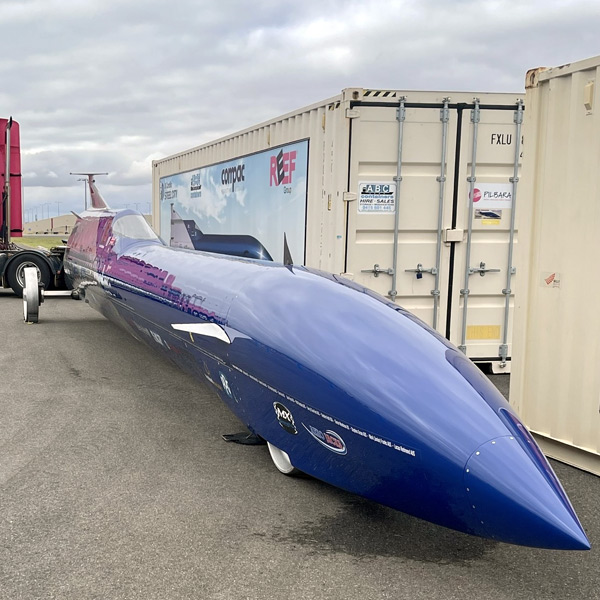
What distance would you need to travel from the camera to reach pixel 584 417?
553cm

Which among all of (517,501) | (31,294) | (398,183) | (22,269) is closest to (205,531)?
(517,501)

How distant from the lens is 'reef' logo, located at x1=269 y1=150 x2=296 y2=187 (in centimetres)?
928

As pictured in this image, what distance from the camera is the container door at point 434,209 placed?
7789 mm

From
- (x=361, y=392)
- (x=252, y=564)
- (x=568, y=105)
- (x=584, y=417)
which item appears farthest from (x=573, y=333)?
(x=252, y=564)

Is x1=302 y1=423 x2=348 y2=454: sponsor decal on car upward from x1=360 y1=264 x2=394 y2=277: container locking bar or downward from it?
downward

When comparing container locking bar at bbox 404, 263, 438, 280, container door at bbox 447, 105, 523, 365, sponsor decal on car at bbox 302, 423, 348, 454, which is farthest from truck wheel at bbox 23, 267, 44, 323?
sponsor decal on car at bbox 302, 423, 348, 454

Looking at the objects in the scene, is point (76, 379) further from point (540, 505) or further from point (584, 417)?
point (540, 505)

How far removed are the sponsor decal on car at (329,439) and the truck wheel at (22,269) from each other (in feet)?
45.8

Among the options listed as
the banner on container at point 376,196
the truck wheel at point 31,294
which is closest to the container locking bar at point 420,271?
the banner on container at point 376,196

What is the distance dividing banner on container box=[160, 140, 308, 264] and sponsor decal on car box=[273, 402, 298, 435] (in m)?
4.60

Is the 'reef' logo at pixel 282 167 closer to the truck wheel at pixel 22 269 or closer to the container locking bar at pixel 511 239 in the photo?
the container locking bar at pixel 511 239

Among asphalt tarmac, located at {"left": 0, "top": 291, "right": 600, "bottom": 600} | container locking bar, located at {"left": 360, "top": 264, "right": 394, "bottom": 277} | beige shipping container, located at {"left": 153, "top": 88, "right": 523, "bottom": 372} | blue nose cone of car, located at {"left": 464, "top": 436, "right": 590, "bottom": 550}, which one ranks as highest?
beige shipping container, located at {"left": 153, "top": 88, "right": 523, "bottom": 372}

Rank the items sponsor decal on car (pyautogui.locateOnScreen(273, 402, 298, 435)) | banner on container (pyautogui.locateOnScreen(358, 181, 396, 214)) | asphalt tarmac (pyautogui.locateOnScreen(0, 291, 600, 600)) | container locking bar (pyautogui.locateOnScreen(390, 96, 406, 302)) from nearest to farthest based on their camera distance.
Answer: asphalt tarmac (pyautogui.locateOnScreen(0, 291, 600, 600))
sponsor decal on car (pyautogui.locateOnScreen(273, 402, 298, 435))
container locking bar (pyautogui.locateOnScreen(390, 96, 406, 302))
banner on container (pyautogui.locateOnScreen(358, 181, 396, 214))

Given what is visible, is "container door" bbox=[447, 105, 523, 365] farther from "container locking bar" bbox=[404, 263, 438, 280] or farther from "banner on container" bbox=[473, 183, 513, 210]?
"container locking bar" bbox=[404, 263, 438, 280]
